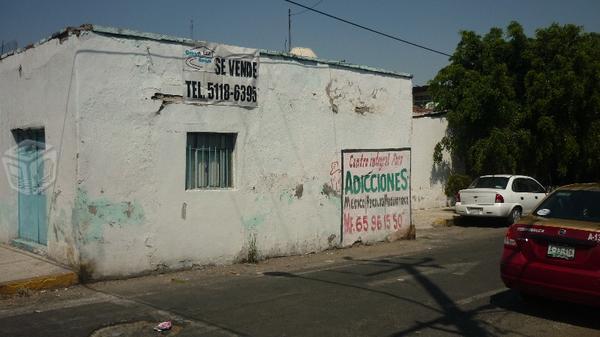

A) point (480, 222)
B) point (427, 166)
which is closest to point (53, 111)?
point (480, 222)

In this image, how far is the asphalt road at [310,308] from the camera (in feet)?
19.8

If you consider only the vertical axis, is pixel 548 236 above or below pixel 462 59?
below

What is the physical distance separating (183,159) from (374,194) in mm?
4987

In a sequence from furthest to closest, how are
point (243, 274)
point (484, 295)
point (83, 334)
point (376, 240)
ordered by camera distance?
1. point (376, 240)
2. point (243, 274)
3. point (484, 295)
4. point (83, 334)

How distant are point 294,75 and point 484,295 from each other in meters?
5.63

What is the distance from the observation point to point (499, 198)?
52.1 ft

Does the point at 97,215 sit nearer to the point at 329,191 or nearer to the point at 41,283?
the point at 41,283

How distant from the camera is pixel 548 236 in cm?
641

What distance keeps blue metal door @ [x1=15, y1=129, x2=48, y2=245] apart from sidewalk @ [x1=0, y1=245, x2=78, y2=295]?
71 cm

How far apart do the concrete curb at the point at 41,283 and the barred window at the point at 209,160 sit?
241 cm

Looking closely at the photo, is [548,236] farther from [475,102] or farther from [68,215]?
[475,102]

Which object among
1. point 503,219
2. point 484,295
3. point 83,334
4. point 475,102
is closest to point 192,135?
point 83,334

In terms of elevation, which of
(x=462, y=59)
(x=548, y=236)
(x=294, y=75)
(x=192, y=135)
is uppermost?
(x=462, y=59)
